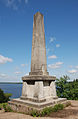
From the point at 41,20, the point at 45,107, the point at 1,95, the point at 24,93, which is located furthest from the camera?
the point at 1,95

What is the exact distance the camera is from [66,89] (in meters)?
12.3

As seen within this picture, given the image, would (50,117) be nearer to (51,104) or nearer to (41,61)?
(51,104)

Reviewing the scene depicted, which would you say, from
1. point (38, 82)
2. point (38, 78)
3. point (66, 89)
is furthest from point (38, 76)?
point (66, 89)

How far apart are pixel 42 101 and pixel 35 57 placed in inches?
104

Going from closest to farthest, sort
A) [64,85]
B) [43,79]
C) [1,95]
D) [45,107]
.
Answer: [45,107], [43,79], [64,85], [1,95]

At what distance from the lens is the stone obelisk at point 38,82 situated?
5871mm

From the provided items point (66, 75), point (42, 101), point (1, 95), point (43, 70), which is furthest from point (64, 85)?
point (1, 95)

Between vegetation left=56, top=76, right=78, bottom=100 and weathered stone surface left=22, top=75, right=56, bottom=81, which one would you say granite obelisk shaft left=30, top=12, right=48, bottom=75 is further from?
vegetation left=56, top=76, right=78, bottom=100

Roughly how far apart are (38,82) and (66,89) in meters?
7.34

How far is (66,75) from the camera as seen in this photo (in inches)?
505

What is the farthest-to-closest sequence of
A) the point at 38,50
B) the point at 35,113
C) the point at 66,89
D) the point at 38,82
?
1. the point at 66,89
2. the point at 38,50
3. the point at 38,82
4. the point at 35,113

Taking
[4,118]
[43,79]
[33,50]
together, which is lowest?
[4,118]

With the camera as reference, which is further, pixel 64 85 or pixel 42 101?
pixel 64 85

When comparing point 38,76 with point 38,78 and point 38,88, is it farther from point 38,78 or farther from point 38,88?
point 38,88
